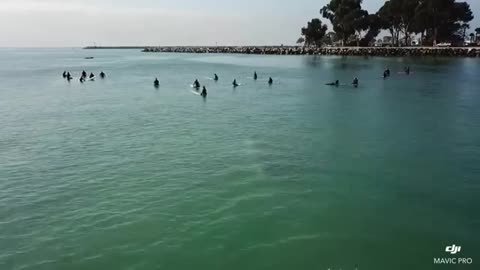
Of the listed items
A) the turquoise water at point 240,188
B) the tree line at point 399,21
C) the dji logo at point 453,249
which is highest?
the tree line at point 399,21

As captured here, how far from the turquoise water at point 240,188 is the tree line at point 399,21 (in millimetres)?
98733

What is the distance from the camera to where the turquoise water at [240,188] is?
15.4 meters

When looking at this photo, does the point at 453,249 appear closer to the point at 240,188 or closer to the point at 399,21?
the point at 240,188

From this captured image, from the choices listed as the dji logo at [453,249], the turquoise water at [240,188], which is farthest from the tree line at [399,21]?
the dji logo at [453,249]

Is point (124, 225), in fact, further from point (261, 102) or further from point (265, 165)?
point (261, 102)

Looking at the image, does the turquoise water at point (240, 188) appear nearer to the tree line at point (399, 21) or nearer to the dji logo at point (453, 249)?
the dji logo at point (453, 249)

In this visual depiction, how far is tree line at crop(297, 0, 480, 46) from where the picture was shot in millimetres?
128488

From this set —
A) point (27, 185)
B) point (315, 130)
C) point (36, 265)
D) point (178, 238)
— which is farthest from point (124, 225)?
point (315, 130)

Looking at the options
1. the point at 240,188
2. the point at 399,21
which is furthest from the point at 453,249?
the point at 399,21

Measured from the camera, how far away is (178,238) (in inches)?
641

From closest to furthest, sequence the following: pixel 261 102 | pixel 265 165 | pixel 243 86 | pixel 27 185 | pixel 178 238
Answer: pixel 178 238 < pixel 27 185 < pixel 265 165 < pixel 261 102 < pixel 243 86

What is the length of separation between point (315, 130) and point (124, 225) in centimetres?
1977

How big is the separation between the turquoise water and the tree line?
324ft

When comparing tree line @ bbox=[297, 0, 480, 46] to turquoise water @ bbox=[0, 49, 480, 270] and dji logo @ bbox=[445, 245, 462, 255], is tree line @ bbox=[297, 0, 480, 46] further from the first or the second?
dji logo @ bbox=[445, 245, 462, 255]
